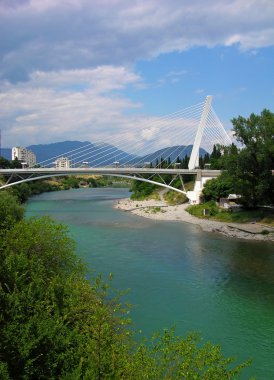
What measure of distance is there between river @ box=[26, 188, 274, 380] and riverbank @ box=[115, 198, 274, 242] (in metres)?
1.27

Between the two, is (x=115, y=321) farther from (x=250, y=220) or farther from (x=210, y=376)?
(x=250, y=220)

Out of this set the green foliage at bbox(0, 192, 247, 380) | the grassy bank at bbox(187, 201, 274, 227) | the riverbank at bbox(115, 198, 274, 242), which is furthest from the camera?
the grassy bank at bbox(187, 201, 274, 227)

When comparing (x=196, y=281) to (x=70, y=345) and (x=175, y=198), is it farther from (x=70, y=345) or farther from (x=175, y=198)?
(x=175, y=198)

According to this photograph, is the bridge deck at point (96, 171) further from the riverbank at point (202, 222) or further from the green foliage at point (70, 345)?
the green foliage at point (70, 345)

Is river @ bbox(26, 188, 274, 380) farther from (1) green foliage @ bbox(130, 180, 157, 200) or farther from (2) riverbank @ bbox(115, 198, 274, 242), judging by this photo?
(1) green foliage @ bbox(130, 180, 157, 200)

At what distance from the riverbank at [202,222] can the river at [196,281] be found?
1.27 meters

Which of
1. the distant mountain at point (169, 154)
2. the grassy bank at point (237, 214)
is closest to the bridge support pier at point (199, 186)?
the grassy bank at point (237, 214)

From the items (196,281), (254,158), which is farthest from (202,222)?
(196,281)

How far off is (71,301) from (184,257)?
13149 millimetres

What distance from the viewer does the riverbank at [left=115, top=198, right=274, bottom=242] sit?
27250 millimetres

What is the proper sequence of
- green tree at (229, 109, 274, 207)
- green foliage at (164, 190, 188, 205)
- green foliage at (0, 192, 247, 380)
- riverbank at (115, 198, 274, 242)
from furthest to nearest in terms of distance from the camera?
green foliage at (164, 190, 188, 205) → green tree at (229, 109, 274, 207) → riverbank at (115, 198, 274, 242) → green foliage at (0, 192, 247, 380)

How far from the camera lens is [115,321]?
9438 mm

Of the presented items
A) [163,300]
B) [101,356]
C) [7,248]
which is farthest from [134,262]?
[101,356]

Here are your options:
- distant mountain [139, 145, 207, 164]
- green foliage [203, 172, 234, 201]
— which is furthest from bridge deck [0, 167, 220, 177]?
distant mountain [139, 145, 207, 164]
